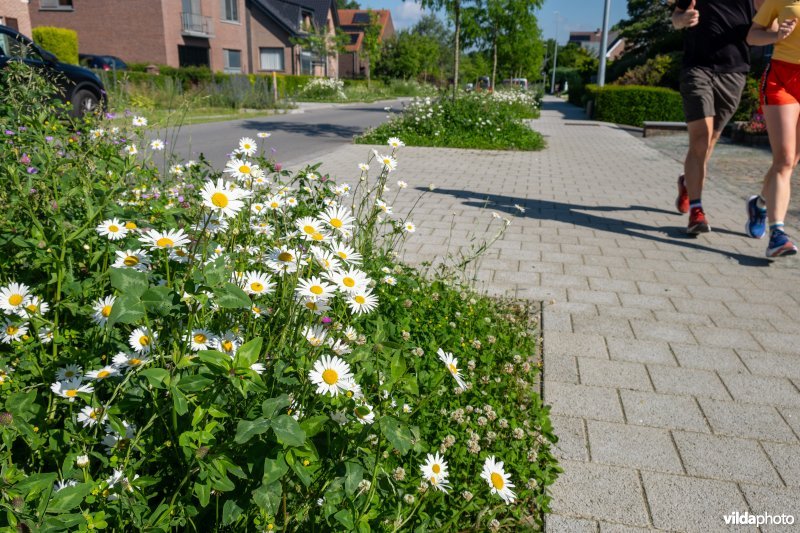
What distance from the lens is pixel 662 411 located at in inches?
112

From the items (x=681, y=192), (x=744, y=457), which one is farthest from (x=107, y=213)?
(x=681, y=192)

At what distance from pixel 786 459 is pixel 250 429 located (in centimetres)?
229

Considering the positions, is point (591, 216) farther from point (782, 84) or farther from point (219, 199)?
point (219, 199)

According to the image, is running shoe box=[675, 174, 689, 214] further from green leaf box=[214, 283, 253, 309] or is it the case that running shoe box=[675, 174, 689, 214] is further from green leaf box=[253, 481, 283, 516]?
green leaf box=[253, 481, 283, 516]

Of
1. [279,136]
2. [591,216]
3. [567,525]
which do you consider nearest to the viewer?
[567,525]

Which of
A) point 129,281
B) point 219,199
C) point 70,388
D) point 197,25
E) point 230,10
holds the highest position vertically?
point 230,10

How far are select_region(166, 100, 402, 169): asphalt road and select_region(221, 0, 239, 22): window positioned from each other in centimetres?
2532

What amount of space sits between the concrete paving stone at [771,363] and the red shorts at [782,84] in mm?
2471

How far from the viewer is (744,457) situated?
8.24ft

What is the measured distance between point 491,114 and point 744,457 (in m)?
13.1

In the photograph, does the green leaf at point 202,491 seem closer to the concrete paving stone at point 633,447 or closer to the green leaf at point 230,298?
the green leaf at point 230,298

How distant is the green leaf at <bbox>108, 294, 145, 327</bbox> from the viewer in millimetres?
1431

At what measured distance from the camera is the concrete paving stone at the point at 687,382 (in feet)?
9.93

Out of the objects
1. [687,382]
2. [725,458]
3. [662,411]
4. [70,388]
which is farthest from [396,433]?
[687,382]
